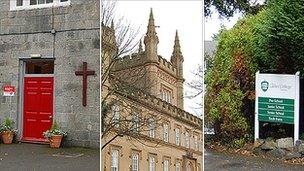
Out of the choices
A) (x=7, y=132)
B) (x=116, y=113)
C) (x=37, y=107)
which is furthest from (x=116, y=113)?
(x=7, y=132)

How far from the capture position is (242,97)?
6.48 metres

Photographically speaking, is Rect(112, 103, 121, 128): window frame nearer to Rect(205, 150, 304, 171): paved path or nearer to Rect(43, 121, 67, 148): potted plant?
Rect(205, 150, 304, 171): paved path

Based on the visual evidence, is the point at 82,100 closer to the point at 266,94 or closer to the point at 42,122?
the point at 42,122

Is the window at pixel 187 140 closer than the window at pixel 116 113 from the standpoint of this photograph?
Yes

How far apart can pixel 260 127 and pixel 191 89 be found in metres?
2.41

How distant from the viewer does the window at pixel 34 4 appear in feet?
29.1

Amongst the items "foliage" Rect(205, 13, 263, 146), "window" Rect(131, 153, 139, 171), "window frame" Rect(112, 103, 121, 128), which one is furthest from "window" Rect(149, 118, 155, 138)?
"foliage" Rect(205, 13, 263, 146)

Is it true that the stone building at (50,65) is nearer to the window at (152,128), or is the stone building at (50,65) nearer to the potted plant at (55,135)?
the potted plant at (55,135)

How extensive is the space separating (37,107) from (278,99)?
4.87m

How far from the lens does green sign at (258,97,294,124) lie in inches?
246

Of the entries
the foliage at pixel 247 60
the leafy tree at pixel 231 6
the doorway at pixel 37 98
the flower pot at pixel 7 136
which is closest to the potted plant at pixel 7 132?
the flower pot at pixel 7 136

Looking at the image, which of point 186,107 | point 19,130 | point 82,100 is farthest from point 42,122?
point 186,107

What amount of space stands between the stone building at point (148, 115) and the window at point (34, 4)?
15.2ft

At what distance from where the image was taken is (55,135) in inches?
332
